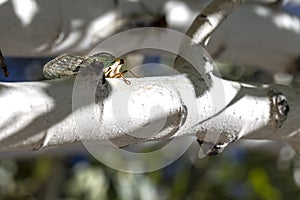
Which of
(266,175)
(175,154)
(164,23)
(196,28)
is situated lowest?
(266,175)

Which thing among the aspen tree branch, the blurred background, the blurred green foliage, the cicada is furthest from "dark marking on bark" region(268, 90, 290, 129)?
the blurred green foliage

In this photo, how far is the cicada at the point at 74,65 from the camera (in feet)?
2.64

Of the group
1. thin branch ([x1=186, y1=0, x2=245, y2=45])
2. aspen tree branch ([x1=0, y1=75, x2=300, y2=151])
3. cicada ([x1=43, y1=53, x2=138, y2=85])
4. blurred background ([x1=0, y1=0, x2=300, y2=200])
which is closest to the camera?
aspen tree branch ([x1=0, y1=75, x2=300, y2=151])

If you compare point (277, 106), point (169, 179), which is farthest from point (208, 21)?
point (169, 179)

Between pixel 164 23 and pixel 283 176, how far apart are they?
1.25 meters

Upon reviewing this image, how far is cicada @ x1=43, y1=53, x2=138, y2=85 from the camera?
0.80m

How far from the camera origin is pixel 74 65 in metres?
0.81

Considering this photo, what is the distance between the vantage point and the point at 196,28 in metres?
0.93

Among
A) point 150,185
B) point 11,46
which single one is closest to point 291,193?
point 150,185

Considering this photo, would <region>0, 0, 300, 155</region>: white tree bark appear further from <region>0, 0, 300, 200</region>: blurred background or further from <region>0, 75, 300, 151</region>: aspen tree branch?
<region>0, 0, 300, 200</region>: blurred background

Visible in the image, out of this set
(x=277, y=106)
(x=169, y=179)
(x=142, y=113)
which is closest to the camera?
(x=142, y=113)

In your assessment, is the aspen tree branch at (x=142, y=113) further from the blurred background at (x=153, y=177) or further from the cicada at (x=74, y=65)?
the blurred background at (x=153, y=177)

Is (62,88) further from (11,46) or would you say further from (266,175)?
(266,175)

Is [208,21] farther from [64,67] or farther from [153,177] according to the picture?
[153,177]
